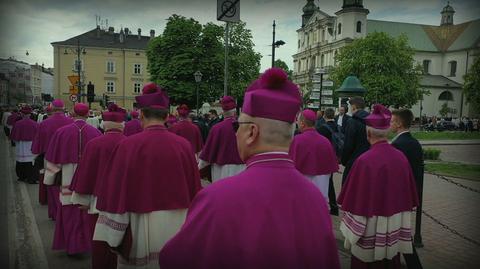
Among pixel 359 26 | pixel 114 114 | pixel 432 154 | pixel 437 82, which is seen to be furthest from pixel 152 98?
pixel 437 82

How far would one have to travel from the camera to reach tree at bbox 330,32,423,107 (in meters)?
57.7

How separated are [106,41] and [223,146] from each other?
7820cm

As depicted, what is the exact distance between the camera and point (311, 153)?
6.96m

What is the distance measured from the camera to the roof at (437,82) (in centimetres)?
8306

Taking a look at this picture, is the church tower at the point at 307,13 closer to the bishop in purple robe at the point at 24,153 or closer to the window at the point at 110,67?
the window at the point at 110,67

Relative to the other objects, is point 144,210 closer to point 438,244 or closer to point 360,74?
point 438,244

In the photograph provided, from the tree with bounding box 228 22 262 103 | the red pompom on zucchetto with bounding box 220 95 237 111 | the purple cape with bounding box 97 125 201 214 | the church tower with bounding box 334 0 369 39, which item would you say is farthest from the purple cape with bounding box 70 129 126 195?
the church tower with bounding box 334 0 369 39

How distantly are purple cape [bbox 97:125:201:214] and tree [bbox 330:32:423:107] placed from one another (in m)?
57.3

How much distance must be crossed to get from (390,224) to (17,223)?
7.01 meters

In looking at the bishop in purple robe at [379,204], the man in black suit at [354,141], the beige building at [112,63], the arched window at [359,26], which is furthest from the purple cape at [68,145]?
the arched window at [359,26]

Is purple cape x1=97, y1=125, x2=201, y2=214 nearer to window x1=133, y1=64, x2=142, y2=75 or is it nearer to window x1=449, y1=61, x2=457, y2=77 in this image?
window x1=133, y1=64, x2=142, y2=75

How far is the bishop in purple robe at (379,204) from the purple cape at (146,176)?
6.47ft

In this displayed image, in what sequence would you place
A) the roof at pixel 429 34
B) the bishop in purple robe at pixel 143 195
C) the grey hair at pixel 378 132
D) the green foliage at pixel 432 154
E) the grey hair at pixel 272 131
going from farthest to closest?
the roof at pixel 429 34 < the green foliage at pixel 432 154 < the grey hair at pixel 378 132 < the bishop in purple robe at pixel 143 195 < the grey hair at pixel 272 131

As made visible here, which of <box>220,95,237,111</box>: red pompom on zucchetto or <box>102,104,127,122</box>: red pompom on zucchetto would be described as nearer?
<box>102,104,127,122</box>: red pompom on zucchetto
